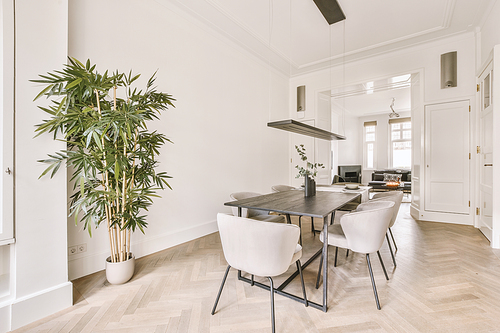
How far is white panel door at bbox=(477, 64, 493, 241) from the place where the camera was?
317 cm

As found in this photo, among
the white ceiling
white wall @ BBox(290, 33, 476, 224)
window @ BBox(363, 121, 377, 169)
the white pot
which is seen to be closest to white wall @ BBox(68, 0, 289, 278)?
the white ceiling

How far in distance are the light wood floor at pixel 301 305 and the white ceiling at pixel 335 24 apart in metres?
3.49

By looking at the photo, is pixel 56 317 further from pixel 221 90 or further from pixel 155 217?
pixel 221 90

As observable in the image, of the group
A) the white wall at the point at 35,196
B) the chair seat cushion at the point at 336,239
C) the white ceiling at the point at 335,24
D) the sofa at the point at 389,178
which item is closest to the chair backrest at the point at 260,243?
the chair seat cushion at the point at 336,239

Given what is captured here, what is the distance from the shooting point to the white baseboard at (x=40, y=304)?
1.58 metres

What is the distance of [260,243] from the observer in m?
1.44

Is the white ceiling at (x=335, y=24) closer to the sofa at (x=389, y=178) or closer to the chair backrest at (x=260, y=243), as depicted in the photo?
the chair backrest at (x=260, y=243)

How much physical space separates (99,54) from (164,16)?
116 cm

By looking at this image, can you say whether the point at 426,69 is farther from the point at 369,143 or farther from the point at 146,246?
the point at 369,143

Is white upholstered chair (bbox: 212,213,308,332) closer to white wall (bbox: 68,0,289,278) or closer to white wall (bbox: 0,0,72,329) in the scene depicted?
white wall (bbox: 0,0,72,329)

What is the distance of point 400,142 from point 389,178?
86.7 inches

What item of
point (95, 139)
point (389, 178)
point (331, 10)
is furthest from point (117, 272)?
point (389, 178)

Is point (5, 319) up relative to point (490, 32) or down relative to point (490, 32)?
down

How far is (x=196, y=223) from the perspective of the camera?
352 cm
